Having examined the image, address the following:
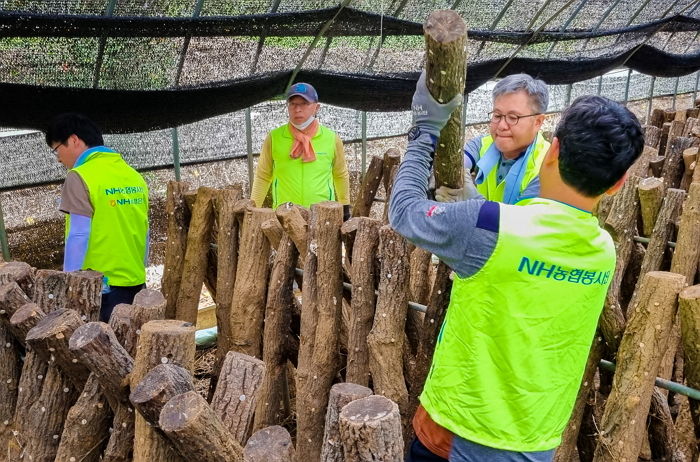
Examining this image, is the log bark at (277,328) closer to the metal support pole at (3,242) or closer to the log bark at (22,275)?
the log bark at (22,275)

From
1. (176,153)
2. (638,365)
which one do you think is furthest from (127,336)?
(176,153)

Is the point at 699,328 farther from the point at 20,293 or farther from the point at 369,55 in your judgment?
the point at 369,55

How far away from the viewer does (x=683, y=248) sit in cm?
311

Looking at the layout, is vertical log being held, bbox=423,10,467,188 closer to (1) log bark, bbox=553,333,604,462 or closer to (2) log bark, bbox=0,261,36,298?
(1) log bark, bbox=553,333,604,462

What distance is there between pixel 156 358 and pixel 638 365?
5.53ft

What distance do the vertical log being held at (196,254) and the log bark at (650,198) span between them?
2312 millimetres

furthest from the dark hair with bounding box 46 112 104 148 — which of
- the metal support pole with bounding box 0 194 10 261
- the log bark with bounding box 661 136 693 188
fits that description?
the log bark with bounding box 661 136 693 188

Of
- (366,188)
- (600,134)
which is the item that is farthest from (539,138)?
(366,188)

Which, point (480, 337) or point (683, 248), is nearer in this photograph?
point (480, 337)

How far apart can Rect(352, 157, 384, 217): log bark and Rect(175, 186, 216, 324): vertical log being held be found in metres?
1.77

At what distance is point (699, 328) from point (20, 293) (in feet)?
7.99

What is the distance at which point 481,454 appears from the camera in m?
1.66

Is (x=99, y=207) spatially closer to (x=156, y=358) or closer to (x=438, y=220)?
(x=156, y=358)

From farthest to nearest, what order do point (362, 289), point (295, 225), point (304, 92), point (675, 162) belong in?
1. point (675, 162)
2. point (304, 92)
3. point (295, 225)
4. point (362, 289)
